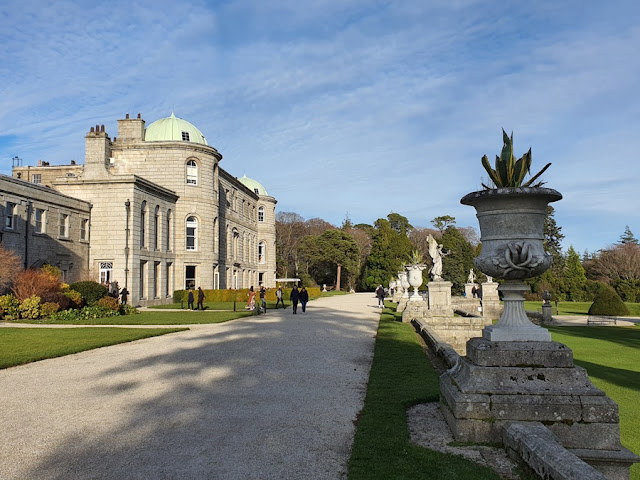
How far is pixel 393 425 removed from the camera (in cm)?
530

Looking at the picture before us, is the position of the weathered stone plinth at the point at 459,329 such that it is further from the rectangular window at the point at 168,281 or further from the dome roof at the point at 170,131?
the dome roof at the point at 170,131

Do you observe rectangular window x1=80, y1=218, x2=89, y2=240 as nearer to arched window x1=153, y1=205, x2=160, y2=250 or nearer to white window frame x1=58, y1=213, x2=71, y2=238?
white window frame x1=58, y1=213, x2=71, y2=238

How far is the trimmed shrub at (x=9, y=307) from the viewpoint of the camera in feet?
64.5

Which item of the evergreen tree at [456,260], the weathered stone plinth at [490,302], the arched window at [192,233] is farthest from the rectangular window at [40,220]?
the evergreen tree at [456,260]

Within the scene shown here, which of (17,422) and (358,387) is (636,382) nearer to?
(358,387)

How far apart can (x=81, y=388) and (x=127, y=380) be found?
769mm

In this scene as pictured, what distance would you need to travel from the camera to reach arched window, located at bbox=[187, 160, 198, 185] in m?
36.8

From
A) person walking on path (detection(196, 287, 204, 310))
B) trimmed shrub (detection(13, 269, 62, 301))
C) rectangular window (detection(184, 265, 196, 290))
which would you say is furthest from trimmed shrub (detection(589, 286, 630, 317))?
trimmed shrub (detection(13, 269, 62, 301))

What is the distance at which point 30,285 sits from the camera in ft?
67.5

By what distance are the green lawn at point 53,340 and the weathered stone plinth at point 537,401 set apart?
9077 mm

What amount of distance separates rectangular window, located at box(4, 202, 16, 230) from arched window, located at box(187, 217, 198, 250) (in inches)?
542

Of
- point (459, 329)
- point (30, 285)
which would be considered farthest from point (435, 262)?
point (30, 285)

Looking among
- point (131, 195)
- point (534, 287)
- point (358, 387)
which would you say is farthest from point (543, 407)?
point (534, 287)

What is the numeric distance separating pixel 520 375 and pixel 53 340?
12.6 m
